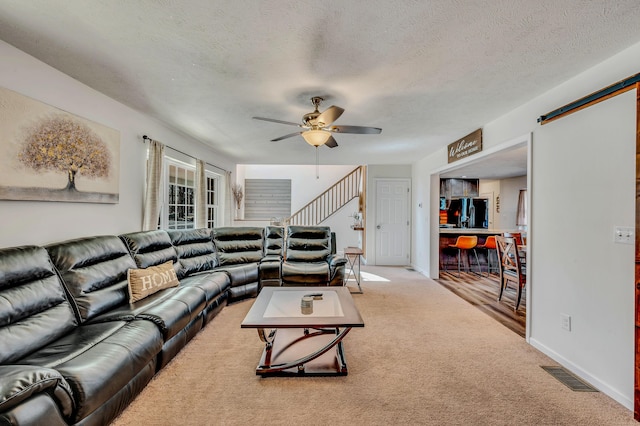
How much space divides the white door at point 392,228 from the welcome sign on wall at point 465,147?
7.16 ft

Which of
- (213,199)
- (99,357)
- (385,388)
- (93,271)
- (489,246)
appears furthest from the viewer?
(213,199)

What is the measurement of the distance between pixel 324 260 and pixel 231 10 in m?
3.58

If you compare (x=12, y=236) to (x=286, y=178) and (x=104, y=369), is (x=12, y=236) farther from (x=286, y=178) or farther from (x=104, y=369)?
(x=286, y=178)

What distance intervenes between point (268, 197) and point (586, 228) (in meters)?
7.99

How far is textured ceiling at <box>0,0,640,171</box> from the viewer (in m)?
1.57

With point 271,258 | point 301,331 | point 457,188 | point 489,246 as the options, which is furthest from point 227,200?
point 457,188

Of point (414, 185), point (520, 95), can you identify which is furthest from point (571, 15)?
point (414, 185)

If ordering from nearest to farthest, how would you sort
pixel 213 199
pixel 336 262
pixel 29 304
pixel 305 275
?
pixel 29 304
pixel 305 275
pixel 336 262
pixel 213 199

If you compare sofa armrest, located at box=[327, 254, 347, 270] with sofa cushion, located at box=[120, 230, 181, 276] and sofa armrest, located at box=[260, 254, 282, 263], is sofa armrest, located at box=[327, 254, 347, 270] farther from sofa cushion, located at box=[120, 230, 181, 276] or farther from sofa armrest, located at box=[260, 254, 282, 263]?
sofa cushion, located at box=[120, 230, 181, 276]

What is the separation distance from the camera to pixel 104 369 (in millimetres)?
1491

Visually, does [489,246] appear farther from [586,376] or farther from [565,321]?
[586,376]

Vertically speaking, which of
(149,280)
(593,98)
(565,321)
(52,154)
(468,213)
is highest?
(593,98)

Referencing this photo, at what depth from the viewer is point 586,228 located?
7.11 feet

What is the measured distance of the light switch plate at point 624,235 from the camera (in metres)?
1.84
